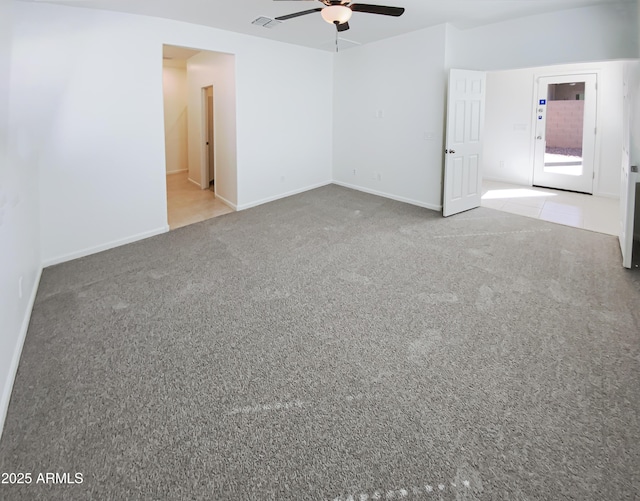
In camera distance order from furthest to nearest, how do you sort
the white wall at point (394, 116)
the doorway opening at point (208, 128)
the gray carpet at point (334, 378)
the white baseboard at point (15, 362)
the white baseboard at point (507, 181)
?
the white baseboard at point (507, 181) < the doorway opening at point (208, 128) < the white wall at point (394, 116) < the white baseboard at point (15, 362) < the gray carpet at point (334, 378)

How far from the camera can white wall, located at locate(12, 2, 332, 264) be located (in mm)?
3979

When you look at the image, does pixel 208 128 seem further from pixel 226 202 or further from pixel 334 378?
pixel 334 378

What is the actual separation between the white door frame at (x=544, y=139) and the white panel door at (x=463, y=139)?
2489 millimetres

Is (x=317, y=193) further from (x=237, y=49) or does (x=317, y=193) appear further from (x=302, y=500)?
(x=302, y=500)

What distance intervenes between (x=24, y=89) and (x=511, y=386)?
4866 mm

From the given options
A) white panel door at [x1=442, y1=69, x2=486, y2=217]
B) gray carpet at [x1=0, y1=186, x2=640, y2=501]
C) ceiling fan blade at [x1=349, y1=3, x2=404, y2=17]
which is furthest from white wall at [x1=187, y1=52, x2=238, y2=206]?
white panel door at [x1=442, y1=69, x2=486, y2=217]

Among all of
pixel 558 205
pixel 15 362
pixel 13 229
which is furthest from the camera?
pixel 558 205

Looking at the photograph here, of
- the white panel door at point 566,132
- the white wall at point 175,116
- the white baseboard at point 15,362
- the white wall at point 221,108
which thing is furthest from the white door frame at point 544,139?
the white baseboard at point 15,362

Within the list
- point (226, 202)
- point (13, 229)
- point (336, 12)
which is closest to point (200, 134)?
point (226, 202)

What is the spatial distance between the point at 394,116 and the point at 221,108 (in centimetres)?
282

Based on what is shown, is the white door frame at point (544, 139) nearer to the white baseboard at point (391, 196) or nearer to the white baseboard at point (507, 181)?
the white baseboard at point (507, 181)

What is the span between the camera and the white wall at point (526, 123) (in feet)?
21.9

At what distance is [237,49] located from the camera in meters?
5.78

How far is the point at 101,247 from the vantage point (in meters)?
4.67
